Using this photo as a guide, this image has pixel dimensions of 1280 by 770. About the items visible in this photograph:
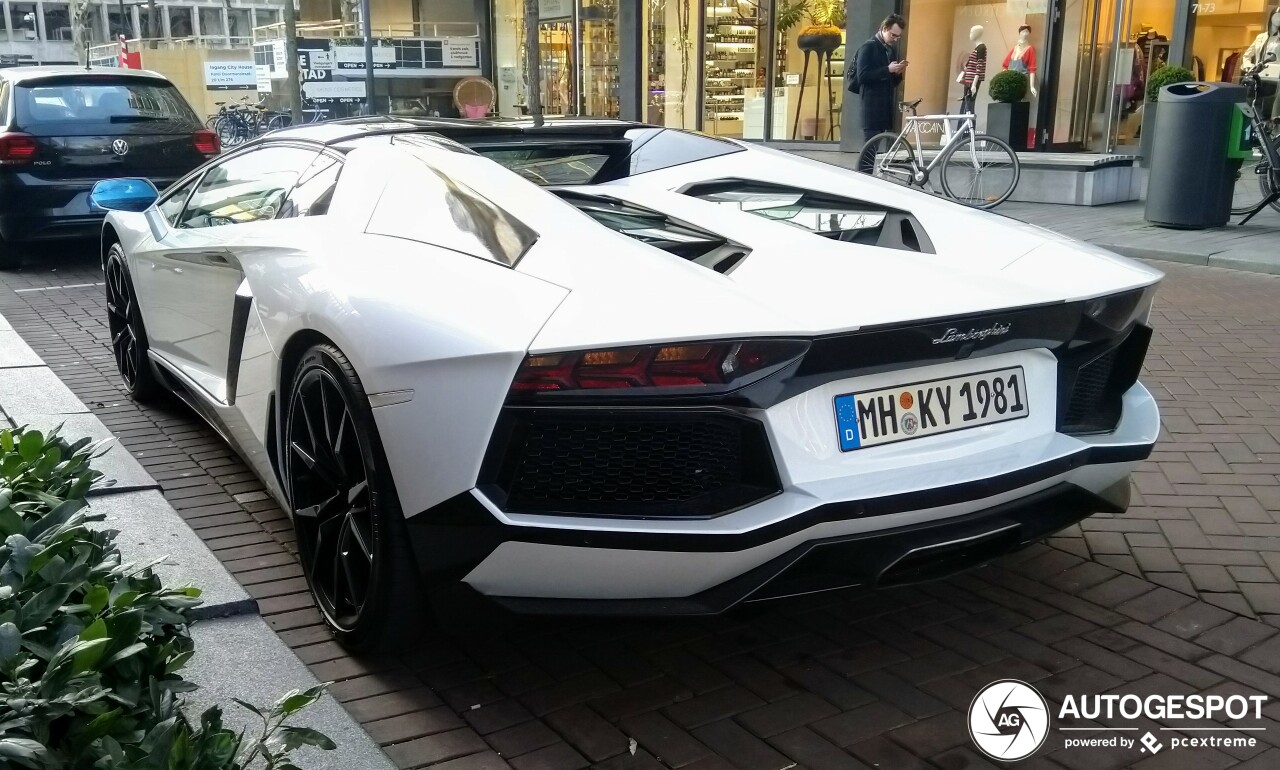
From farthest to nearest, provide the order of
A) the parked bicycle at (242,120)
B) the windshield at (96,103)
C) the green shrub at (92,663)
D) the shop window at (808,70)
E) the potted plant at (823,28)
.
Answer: the parked bicycle at (242,120)
the shop window at (808,70)
the potted plant at (823,28)
the windshield at (96,103)
the green shrub at (92,663)

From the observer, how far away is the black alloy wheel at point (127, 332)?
16.4 feet

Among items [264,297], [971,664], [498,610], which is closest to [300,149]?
[264,297]

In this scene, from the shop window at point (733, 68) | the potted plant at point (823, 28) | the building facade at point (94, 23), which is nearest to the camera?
the potted plant at point (823, 28)

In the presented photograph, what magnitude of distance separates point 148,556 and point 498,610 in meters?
1.17

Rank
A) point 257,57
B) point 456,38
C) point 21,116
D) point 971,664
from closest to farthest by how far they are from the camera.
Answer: point 971,664 < point 21,116 < point 257,57 < point 456,38

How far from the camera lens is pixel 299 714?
2564 mm


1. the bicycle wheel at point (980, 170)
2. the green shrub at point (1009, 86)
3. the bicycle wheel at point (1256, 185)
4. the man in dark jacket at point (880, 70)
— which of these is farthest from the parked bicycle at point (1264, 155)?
the green shrub at point (1009, 86)

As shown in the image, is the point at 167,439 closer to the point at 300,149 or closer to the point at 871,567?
the point at 300,149

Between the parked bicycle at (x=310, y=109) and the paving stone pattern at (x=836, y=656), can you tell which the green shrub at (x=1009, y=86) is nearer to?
the parked bicycle at (x=310, y=109)

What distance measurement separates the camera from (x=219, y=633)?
290cm

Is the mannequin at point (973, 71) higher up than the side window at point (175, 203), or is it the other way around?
the mannequin at point (973, 71)

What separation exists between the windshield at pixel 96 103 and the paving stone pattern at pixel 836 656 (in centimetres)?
590

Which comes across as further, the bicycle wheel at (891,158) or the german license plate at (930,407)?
the bicycle wheel at (891,158)
